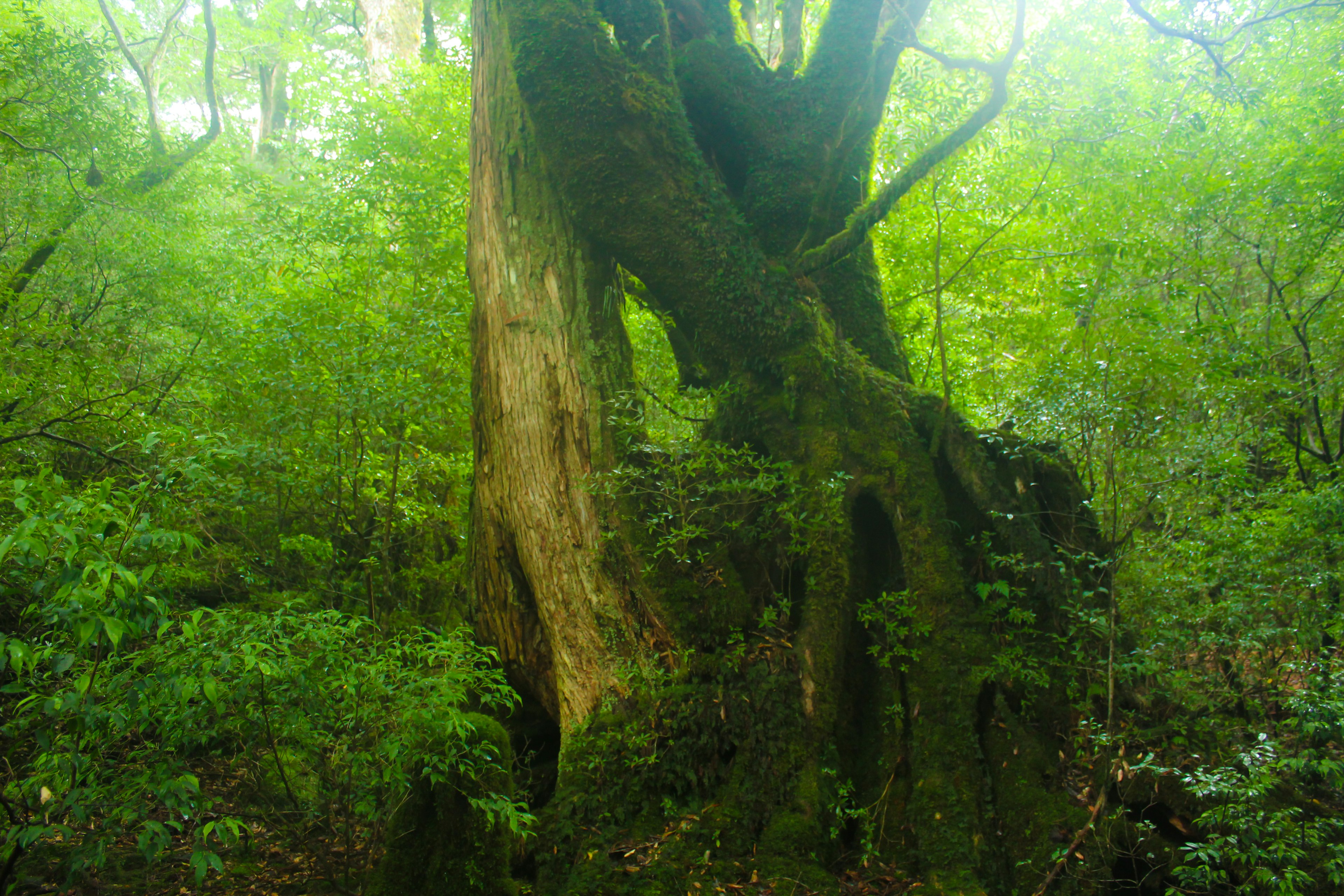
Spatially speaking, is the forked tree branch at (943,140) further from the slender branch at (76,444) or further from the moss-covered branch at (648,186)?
the slender branch at (76,444)

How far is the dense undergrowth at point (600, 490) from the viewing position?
3188 mm

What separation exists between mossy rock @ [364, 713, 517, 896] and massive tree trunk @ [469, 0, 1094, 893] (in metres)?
0.37

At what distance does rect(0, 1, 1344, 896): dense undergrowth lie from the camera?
319 cm

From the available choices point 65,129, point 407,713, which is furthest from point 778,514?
point 65,129

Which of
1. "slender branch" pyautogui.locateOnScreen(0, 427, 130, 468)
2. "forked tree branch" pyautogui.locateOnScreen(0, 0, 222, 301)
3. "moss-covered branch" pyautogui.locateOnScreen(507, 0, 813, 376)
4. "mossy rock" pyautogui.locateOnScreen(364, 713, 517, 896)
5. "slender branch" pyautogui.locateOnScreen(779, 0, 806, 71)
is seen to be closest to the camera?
"mossy rock" pyautogui.locateOnScreen(364, 713, 517, 896)

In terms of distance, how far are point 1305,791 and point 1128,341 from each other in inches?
166

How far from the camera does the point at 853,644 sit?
4.65 meters

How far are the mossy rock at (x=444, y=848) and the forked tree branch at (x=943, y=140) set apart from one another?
3.94 metres

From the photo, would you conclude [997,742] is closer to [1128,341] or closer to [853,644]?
[853,644]

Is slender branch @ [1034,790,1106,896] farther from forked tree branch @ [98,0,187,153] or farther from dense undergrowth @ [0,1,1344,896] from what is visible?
forked tree branch @ [98,0,187,153]

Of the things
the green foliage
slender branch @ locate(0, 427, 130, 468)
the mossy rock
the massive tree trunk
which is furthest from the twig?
slender branch @ locate(0, 427, 130, 468)

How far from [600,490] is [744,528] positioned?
100 cm

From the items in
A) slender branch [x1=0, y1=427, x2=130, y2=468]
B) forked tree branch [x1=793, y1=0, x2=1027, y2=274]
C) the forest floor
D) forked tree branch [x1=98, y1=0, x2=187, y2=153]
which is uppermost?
forked tree branch [x1=98, y1=0, x2=187, y2=153]

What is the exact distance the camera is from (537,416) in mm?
5445
